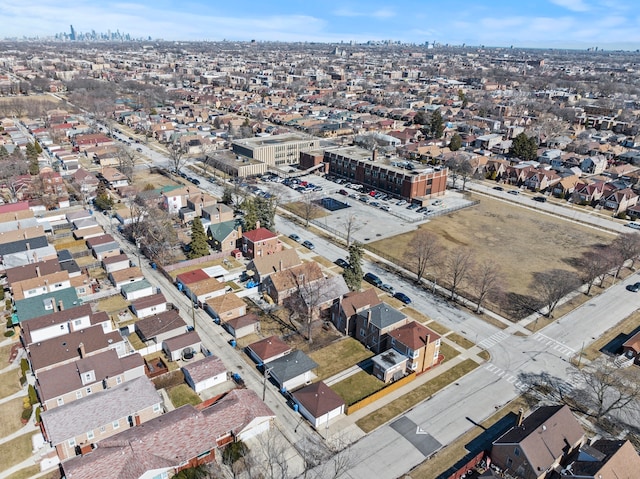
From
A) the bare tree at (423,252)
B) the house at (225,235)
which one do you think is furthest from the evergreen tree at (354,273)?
the house at (225,235)

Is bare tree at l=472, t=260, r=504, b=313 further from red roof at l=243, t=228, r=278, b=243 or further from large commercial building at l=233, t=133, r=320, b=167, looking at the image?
large commercial building at l=233, t=133, r=320, b=167

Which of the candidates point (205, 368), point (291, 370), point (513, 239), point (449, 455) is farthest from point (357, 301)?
point (513, 239)

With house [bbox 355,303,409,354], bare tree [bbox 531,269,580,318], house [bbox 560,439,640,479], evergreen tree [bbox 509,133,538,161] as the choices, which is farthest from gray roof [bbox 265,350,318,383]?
evergreen tree [bbox 509,133,538,161]

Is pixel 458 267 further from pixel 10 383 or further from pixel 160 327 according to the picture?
pixel 10 383

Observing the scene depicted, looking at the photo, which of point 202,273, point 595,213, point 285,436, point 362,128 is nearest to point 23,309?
point 202,273

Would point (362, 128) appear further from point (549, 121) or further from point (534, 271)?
point (534, 271)

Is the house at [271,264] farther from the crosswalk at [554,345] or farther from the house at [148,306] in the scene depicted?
the crosswalk at [554,345]

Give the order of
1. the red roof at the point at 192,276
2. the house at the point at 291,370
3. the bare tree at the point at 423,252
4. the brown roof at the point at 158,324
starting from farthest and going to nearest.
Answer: the bare tree at the point at 423,252 < the red roof at the point at 192,276 < the brown roof at the point at 158,324 < the house at the point at 291,370
